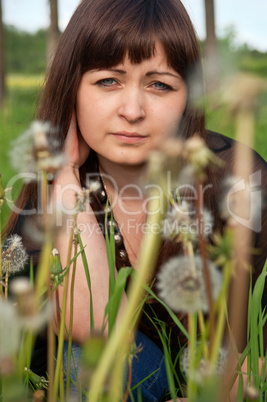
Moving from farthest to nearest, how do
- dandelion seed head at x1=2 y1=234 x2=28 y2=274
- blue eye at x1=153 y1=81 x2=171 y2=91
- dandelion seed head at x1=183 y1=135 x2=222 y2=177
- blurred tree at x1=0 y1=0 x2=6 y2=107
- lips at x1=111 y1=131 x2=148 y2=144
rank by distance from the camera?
blurred tree at x1=0 y1=0 x2=6 y2=107
blue eye at x1=153 y1=81 x2=171 y2=91
lips at x1=111 y1=131 x2=148 y2=144
dandelion seed head at x1=2 y1=234 x2=28 y2=274
dandelion seed head at x1=183 y1=135 x2=222 y2=177

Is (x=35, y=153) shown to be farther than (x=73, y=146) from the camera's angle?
No

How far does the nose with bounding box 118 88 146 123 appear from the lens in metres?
1.49

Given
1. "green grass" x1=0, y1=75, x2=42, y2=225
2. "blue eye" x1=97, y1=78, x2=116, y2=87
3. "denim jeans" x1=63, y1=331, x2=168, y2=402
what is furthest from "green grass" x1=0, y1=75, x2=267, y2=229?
"denim jeans" x1=63, y1=331, x2=168, y2=402

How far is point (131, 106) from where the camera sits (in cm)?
150

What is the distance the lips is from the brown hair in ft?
0.75

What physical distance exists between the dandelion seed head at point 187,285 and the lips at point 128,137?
1084 millimetres

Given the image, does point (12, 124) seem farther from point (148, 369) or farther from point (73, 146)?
point (148, 369)

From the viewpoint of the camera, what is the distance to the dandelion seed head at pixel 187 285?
0.50m

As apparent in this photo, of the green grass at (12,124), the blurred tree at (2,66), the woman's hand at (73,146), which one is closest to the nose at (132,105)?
the woman's hand at (73,146)

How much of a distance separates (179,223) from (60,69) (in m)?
1.42

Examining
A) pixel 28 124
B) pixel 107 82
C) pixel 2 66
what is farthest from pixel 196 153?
pixel 2 66

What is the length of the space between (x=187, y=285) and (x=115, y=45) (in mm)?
1296

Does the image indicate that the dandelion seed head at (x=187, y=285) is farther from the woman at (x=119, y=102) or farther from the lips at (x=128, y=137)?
the lips at (x=128, y=137)

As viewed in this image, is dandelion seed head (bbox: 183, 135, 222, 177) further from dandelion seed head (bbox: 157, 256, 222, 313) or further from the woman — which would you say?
the woman
